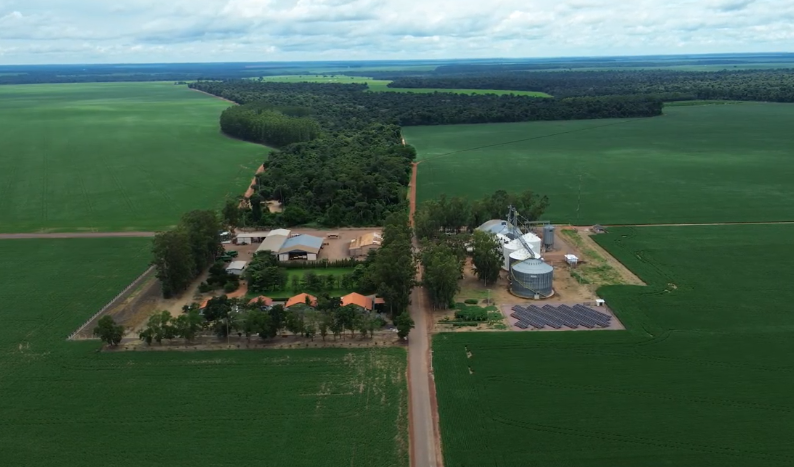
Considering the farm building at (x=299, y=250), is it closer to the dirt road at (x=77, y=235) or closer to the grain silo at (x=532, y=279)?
the dirt road at (x=77, y=235)

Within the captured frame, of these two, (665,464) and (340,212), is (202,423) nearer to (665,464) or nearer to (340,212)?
(665,464)

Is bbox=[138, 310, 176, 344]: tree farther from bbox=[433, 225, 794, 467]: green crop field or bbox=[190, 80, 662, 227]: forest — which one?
bbox=[190, 80, 662, 227]: forest

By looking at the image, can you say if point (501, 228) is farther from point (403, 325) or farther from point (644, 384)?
point (644, 384)

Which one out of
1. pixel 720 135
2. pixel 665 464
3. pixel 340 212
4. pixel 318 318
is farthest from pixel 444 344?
pixel 720 135

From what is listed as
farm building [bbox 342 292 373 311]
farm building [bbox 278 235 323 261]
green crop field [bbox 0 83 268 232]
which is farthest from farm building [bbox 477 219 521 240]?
green crop field [bbox 0 83 268 232]

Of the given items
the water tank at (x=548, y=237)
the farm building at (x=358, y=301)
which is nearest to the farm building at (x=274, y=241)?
the farm building at (x=358, y=301)

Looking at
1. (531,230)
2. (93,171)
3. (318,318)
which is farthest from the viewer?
(93,171)

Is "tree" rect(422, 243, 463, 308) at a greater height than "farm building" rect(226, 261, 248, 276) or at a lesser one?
greater

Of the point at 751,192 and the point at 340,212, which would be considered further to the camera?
the point at 751,192
